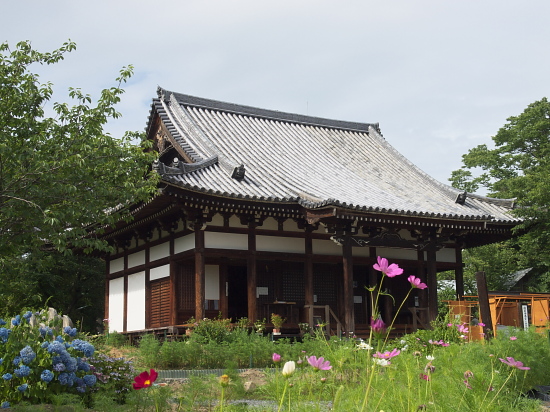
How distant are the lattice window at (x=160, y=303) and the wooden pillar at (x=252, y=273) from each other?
252 centimetres

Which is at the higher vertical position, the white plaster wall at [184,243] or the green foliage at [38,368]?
the white plaster wall at [184,243]

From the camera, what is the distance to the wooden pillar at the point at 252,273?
1675cm

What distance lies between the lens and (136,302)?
1980 centimetres

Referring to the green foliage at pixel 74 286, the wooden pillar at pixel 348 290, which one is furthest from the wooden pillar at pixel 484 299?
the green foliage at pixel 74 286

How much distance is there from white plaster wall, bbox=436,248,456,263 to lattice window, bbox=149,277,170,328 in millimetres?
8595

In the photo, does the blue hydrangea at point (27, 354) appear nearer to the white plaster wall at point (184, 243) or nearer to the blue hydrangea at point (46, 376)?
the blue hydrangea at point (46, 376)

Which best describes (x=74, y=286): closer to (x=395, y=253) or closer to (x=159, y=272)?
(x=159, y=272)

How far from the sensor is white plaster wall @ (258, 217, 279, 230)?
17.7 meters

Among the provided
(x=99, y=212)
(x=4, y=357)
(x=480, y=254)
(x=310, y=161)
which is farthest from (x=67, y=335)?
(x=480, y=254)

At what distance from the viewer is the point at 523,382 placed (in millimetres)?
7109

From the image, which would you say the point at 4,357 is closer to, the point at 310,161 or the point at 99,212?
the point at 99,212

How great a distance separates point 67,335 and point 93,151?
21.5ft

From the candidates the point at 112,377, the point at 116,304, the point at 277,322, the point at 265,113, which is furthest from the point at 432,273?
the point at 112,377

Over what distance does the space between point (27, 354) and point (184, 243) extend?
37.3 feet
